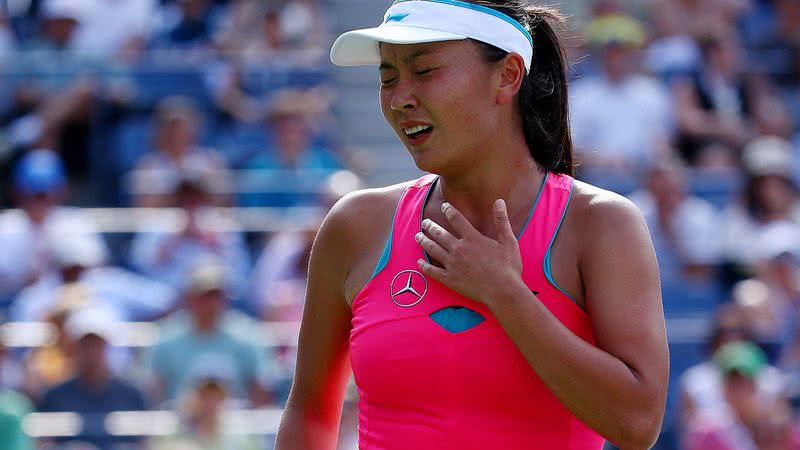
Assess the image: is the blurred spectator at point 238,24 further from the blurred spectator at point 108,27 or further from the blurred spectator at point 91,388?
the blurred spectator at point 91,388

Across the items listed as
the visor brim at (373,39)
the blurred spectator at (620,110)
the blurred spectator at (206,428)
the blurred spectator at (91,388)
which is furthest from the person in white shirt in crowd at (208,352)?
the visor brim at (373,39)

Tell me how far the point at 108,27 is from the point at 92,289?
2713mm

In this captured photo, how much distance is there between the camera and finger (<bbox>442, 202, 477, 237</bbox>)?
2051 mm

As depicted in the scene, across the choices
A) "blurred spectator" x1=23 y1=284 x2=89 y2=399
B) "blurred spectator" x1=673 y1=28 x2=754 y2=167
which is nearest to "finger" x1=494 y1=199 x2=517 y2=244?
"blurred spectator" x1=23 y1=284 x2=89 y2=399

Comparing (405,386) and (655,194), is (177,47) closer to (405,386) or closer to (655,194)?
(655,194)

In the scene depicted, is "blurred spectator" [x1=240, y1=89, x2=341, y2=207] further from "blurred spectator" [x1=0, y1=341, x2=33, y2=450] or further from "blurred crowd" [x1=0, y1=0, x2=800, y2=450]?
"blurred spectator" [x1=0, y1=341, x2=33, y2=450]

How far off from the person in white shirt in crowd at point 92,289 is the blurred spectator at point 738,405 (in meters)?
2.66

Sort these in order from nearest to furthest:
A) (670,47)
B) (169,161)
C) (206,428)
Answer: (206,428), (169,161), (670,47)

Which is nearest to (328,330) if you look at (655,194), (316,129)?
(655,194)

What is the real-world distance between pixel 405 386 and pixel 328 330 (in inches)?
10.0

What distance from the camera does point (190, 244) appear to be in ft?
22.3

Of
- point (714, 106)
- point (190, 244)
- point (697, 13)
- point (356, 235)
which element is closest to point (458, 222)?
point (356, 235)

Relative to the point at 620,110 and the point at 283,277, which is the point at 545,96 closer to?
the point at 283,277

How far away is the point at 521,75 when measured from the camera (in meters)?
2.16
